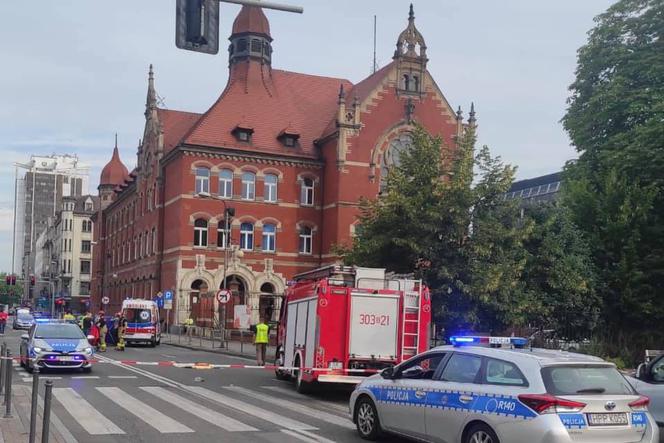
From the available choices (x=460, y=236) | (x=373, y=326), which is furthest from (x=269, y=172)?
(x=373, y=326)

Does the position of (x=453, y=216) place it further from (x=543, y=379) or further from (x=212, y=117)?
(x=212, y=117)

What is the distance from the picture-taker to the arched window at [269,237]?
53750mm

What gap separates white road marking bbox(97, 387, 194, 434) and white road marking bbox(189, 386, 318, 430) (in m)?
1.52

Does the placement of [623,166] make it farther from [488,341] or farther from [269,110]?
[269,110]

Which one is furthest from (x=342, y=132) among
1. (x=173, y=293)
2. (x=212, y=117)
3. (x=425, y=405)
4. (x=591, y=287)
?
(x=425, y=405)

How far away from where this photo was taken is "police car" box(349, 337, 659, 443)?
27.8 feet

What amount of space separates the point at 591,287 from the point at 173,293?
3375cm

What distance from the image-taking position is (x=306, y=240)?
5516 centimetres

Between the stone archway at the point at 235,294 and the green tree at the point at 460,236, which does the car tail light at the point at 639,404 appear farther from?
the stone archway at the point at 235,294

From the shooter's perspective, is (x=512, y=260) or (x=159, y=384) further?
(x=512, y=260)

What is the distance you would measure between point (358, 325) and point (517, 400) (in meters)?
8.29

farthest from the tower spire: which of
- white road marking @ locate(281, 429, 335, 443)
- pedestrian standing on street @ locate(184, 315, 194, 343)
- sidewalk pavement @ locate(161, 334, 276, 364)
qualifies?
white road marking @ locate(281, 429, 335, 443)

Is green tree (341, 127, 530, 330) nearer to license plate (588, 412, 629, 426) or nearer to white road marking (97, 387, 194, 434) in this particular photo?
white road marking (97, 387, 194, 434)

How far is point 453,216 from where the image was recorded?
2220 cm
